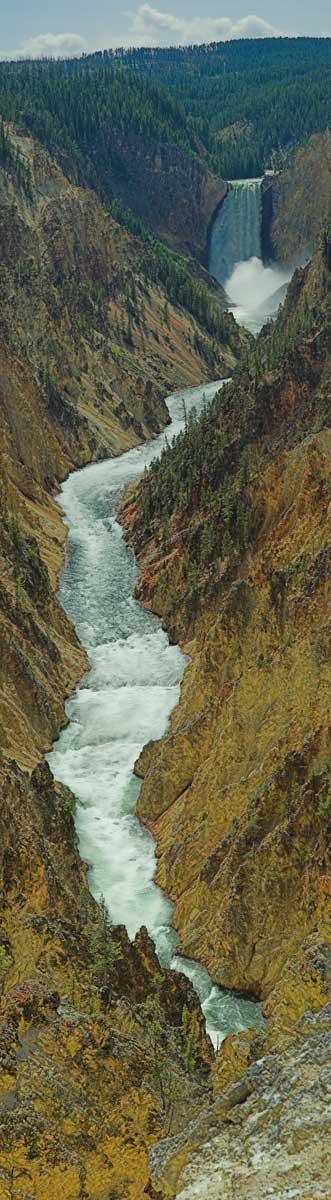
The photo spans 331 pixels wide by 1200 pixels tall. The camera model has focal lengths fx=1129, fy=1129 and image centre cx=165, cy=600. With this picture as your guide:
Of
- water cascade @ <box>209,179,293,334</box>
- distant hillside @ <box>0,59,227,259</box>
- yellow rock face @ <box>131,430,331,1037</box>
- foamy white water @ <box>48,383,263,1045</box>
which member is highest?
distant hillside @ <box>0,59,227,259</box>

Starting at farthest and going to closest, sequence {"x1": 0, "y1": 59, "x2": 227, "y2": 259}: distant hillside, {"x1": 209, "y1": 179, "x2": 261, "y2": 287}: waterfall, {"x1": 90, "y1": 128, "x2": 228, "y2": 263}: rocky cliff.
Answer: {"x1": 209, "y1": 179, "x2": 261, "y2": 287}: waterfall → {"x1": 90, "y1": 128, "x2": 228, "y2": 263}: rocky cliff → {"x1": 0, "y1": 59, "x2": 227, "y2": 259}: distant hillside

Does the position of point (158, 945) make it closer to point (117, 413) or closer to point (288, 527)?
point (288, 527)

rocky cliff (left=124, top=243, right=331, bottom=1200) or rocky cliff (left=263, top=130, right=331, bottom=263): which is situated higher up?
rocky cliff (left=263, top=130, right=331, bottom=263)

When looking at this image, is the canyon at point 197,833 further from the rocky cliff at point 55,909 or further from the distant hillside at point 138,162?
the distant hillside at point 138,162

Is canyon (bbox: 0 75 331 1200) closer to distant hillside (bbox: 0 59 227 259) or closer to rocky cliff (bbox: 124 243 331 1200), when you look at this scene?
rocky cliff (bbox: 124 243 331 1200)

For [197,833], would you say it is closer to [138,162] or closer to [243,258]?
[243,258]

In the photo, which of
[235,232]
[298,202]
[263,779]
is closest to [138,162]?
[235,232]

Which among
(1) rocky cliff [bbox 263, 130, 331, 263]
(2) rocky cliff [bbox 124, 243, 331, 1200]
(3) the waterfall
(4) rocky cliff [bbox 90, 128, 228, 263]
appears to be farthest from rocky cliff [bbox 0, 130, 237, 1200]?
(3) the waterfall
